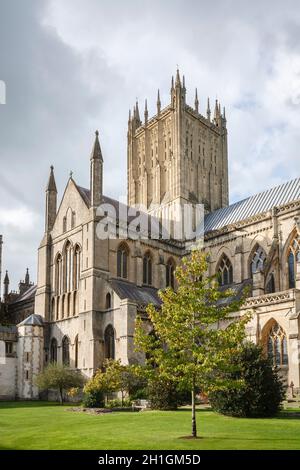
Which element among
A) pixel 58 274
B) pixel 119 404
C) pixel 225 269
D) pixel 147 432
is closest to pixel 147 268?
pixel 225 269

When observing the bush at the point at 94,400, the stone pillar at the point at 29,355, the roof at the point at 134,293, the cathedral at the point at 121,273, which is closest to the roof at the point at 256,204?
the cathedral at the point at 121,273

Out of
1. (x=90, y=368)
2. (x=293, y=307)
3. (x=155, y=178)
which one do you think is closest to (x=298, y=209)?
(x=293, y=307)

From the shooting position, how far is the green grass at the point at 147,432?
18500 millimetres

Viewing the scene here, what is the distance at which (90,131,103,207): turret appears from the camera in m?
50.8

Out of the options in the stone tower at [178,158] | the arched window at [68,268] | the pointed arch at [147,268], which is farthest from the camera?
the stone tower at [178,158]

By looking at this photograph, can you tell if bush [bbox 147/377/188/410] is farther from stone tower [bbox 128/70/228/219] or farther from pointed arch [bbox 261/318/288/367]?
stone tower [bbox 128/70/228/219]

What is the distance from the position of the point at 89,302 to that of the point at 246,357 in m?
22.0

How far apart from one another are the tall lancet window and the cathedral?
0.09 metres

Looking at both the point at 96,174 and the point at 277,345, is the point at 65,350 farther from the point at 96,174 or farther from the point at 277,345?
the point at 277,345

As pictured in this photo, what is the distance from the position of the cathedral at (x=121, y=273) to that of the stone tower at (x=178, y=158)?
5314 millimetres

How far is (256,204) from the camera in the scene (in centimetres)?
5631

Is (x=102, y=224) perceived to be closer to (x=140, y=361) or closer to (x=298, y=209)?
(x=140, y=361)

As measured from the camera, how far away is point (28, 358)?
49.7 metres

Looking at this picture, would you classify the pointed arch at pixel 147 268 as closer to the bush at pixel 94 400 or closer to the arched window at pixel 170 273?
the arched window at pixel 170 273
